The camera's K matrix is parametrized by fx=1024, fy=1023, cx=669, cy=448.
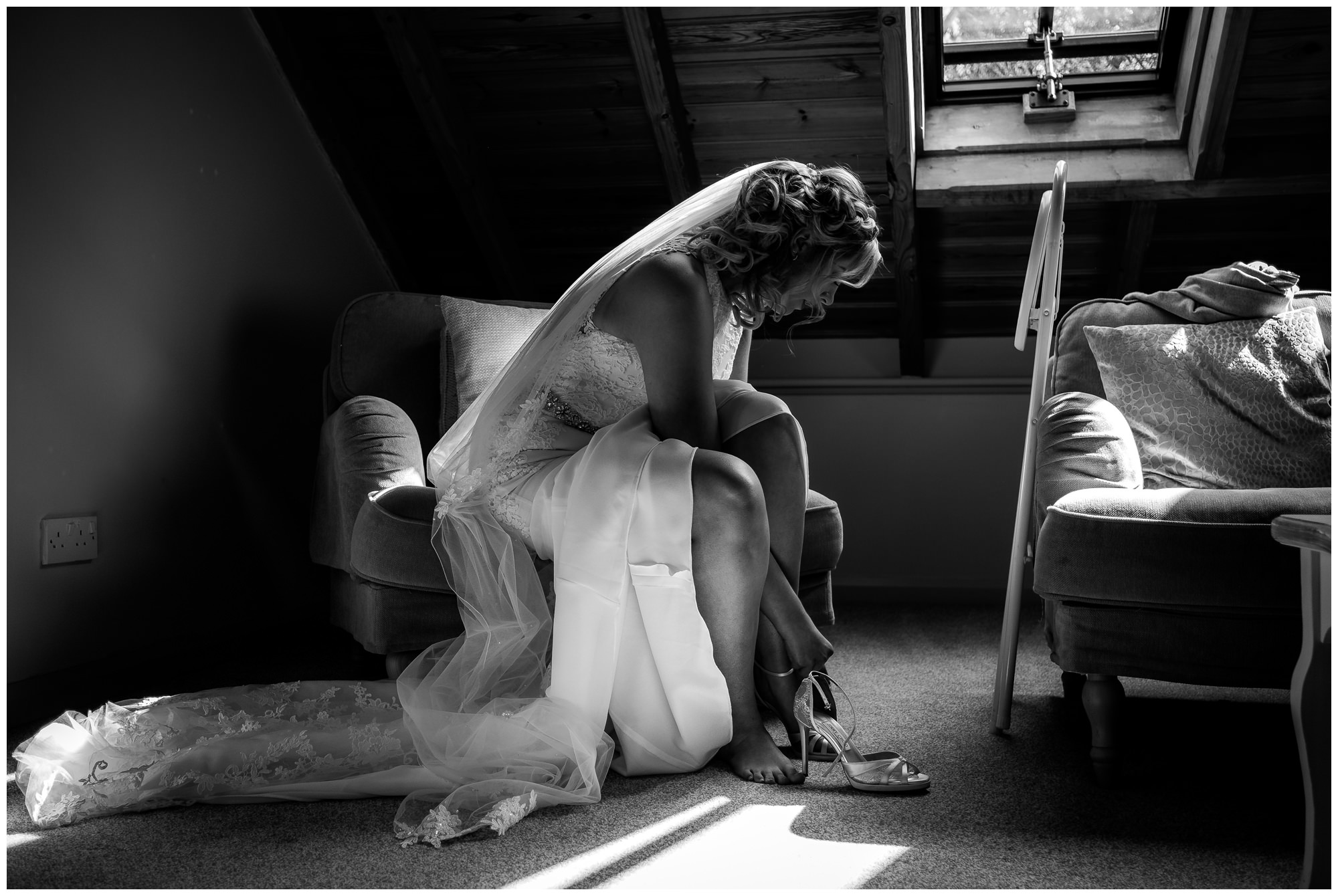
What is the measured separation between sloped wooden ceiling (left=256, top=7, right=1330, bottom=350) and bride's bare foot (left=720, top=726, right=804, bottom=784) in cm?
182

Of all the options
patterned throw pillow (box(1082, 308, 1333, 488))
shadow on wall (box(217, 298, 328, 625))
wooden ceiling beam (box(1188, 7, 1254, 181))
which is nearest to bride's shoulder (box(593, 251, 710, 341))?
patterned throw pillow (box(1082, 308, 1333, 488))

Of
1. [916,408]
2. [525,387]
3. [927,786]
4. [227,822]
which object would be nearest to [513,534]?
[525,387]

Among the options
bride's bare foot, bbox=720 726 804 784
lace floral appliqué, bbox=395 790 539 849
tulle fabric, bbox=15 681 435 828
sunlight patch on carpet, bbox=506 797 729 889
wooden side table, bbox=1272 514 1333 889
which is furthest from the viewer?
bride's bare foot, bbox=720 726 804 784

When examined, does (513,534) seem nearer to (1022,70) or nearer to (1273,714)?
(1273,714)

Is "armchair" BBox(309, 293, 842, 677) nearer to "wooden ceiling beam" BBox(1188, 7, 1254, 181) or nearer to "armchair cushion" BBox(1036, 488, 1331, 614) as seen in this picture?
"armchair cushion" BBox(1036, 488, 1331, 614)

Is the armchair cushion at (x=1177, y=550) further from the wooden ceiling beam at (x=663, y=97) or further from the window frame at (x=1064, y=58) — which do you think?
the window frame at (x=1064, y=58)

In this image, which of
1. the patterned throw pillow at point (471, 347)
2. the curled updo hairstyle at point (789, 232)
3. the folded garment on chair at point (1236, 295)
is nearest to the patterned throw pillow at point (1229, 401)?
the folded garment on chair at point (1236, 295)

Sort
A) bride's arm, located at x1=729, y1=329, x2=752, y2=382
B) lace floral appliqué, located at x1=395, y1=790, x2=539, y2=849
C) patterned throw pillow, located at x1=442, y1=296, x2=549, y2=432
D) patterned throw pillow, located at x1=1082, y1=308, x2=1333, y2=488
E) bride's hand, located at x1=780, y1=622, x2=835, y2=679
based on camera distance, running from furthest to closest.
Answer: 1. patterned throw pillow, located at x1=442, y1=296, x2=549, y2=432
2. bride's arm, located at x1=729, y1=329, x2=752, y2=382
3. patterned throw pillow, located at x1=1082, y1=308, x2=1333, y2=488
4. bride's hand, located at x1=780, y1=622, x2=835, y2=679
5. lace floral appliqué, located at x1=395, y1=790, x2=539, y2=849

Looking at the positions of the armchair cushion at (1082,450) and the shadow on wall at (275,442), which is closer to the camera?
the armchair cushion at (1082,450)

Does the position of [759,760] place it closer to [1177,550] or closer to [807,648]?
[807,648]

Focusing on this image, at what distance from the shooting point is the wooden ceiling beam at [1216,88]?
246 cm

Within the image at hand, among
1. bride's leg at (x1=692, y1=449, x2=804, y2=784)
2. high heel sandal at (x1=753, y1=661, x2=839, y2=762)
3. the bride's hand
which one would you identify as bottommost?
high heel sandal at (x1=753, y1=661, x2=839, y2=762)

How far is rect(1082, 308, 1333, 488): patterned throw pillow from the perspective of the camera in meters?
2.00

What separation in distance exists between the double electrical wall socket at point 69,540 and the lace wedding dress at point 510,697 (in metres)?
0.55
